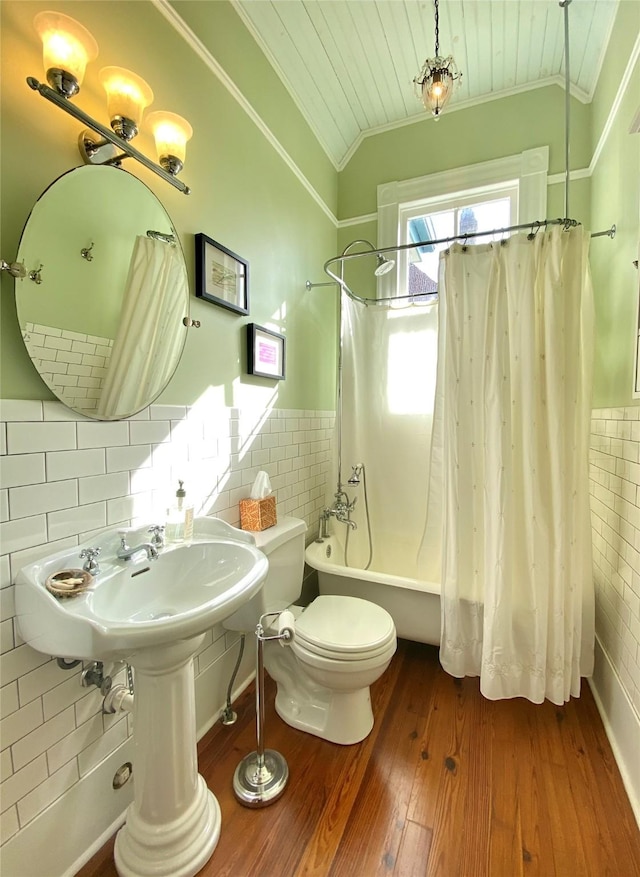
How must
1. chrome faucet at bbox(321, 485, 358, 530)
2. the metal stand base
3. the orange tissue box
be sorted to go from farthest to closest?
chrome faucet at bbox(321, 485, 358, 530)
the orange tissue box
the metal stand base

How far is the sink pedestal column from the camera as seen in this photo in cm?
100

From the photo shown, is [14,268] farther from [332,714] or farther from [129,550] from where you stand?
[332,714]

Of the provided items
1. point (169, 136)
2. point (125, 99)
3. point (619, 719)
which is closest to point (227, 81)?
point (169, 136)

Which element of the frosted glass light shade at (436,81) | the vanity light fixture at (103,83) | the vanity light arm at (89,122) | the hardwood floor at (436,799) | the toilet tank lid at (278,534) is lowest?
the hardwood floor at (436,799)

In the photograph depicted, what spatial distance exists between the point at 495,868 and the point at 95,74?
2.50 metres

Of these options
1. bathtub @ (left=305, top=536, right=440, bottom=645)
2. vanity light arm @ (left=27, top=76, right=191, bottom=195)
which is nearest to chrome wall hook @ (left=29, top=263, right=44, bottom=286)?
vanity light arm @ (left=27, top=76, right=191, bottom=195)

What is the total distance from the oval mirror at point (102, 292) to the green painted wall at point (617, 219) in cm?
169

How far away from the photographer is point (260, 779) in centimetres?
127

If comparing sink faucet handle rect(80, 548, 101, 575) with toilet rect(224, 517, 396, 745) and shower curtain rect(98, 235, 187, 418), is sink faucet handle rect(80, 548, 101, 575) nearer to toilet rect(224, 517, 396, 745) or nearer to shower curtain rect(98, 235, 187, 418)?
shower curtain rect(98, 235, 187, 418)

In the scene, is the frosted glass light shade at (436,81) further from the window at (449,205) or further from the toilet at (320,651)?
the toilet at (320,651)

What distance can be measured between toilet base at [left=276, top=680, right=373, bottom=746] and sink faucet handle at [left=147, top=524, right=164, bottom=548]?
2.92 feet

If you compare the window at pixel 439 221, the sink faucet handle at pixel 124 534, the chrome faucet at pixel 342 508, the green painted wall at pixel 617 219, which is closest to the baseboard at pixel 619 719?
the green painted wall at pixel 617 219

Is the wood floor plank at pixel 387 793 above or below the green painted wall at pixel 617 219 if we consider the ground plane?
below

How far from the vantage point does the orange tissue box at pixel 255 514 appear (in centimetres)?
158
